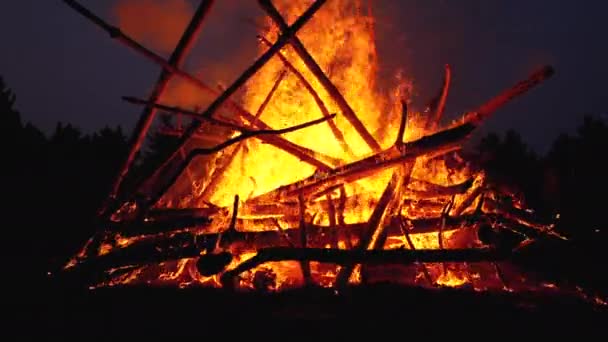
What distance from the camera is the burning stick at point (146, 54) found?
3.77 meters

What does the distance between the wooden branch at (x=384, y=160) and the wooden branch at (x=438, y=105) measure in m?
1.21

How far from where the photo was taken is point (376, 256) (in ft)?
11.5

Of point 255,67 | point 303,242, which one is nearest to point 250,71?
point 255,67

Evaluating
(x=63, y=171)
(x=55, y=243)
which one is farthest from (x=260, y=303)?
(x=63, y=171)

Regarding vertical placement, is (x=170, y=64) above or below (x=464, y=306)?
above

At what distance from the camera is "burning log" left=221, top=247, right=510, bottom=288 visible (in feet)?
11.4

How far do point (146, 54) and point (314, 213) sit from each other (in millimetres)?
2331

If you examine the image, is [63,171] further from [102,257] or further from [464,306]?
[464,306]

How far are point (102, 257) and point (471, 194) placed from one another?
382cm

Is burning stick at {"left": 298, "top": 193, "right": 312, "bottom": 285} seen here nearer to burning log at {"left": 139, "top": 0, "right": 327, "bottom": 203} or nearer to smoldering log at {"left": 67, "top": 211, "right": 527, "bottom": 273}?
smoldering log at {"left": 67, "top": 211, "right": 527, "bottom": 273}

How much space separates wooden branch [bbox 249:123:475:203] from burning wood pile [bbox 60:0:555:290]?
1cm

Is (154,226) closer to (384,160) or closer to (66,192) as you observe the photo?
(384,160)

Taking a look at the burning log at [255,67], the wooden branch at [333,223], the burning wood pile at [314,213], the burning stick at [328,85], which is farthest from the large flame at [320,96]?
the burning log at [255,67]

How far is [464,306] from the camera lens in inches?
134
